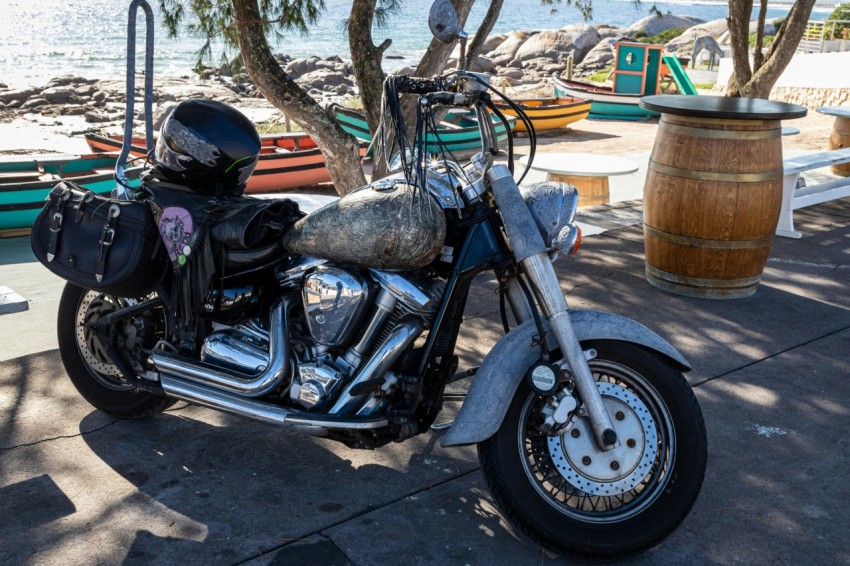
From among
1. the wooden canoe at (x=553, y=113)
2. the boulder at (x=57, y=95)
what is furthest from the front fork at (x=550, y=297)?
the boulder at (x=57, y=95)

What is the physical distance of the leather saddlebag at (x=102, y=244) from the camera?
339 centimetres

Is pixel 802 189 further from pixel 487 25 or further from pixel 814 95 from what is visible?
pixel 814 95

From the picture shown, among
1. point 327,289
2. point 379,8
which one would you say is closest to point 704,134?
point 379,8

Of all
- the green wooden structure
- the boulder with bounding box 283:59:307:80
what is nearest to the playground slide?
the green wooden structure

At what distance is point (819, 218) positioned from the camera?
7895 mm

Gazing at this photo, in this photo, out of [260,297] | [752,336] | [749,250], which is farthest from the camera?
[749,250]

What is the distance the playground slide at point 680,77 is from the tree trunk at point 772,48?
41.9 ft

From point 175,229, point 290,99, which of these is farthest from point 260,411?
point 290,99

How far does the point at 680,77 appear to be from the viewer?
21.8 metres

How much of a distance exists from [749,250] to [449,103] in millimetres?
3193

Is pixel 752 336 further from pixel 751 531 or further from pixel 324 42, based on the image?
pixel 324 42

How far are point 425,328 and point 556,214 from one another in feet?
2.03

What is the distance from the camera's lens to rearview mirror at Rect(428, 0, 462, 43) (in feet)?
9.41

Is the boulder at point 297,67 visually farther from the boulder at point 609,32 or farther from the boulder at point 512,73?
the boulder at point 609,32
